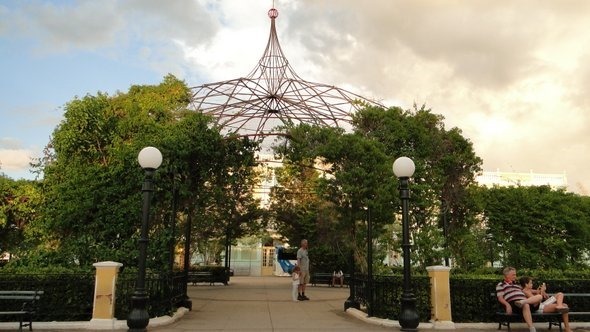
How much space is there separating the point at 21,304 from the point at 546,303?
10665mm

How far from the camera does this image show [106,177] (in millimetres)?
13609

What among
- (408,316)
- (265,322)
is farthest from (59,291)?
(408,316)

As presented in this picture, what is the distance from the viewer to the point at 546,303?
9.09 meters

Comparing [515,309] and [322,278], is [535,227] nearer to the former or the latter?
[322,278]

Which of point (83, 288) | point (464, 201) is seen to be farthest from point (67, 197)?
point (464, 201)

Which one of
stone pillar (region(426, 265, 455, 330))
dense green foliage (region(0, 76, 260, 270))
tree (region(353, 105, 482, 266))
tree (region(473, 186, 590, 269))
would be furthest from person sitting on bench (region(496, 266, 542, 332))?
tree (region(473, 186, 590, 269))

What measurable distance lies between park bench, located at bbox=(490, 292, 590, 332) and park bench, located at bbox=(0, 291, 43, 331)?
9.25m

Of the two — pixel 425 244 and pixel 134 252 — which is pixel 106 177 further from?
pixel 425 244

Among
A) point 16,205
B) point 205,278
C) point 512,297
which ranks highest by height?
point 16,205

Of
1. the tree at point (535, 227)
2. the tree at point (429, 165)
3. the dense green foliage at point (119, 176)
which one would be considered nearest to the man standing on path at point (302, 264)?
the dense green foliage at point (119, 176)

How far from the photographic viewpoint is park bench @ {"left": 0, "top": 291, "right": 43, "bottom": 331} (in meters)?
8.62

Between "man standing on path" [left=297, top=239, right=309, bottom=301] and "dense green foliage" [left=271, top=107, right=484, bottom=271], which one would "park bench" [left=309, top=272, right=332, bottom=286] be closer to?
"dense green foliage" [left=271, top=107, right=484, bottom=271]

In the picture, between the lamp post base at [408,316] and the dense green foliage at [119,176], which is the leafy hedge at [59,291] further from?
the lamp post base at [408,316]

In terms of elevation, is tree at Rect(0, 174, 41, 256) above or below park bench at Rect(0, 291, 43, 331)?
above
